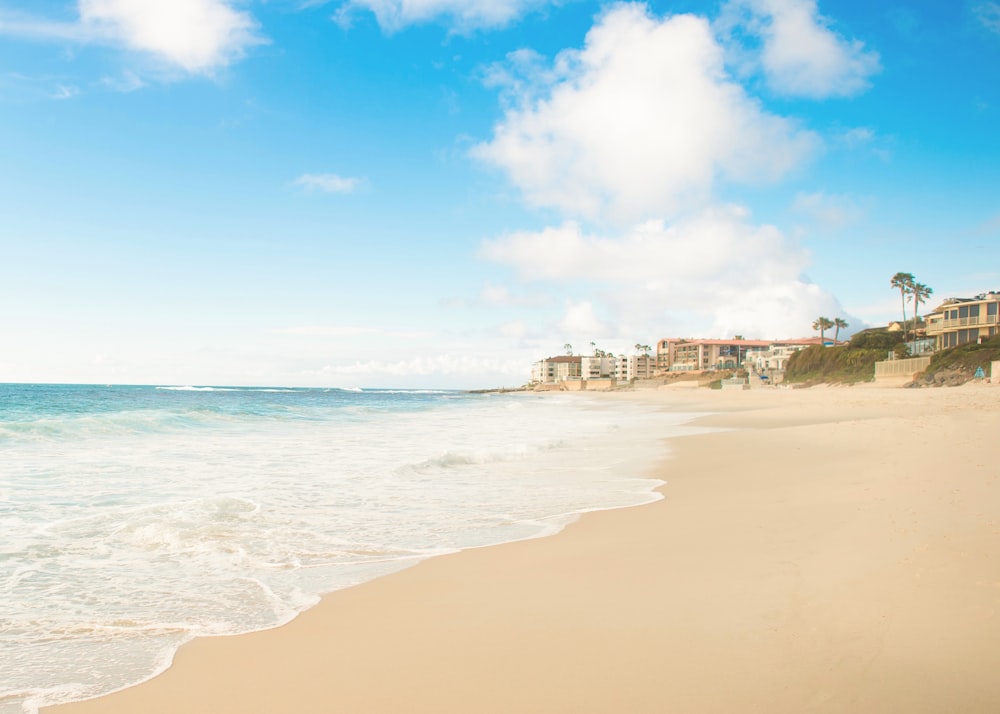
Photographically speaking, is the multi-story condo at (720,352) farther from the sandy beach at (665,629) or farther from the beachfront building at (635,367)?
the sandy beach at (665,629)

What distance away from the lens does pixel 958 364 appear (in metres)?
41.7

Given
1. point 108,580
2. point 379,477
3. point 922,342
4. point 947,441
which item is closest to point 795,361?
point 922,342

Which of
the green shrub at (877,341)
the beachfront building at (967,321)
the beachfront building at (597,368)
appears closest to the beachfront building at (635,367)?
the beachfront building at (597,368)

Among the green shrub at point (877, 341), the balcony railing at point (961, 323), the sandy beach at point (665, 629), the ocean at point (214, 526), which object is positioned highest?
the balcony railing at point (961, 323)

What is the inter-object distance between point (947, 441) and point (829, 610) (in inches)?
378

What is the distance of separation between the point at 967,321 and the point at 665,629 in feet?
208

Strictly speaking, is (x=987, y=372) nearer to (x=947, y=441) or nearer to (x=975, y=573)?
(x=947, y=441)

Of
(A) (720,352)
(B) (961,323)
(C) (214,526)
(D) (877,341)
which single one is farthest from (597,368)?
(C) (214,526)

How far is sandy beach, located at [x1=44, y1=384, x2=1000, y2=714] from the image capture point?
3.04m

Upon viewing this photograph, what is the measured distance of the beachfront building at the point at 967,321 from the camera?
50.2 m

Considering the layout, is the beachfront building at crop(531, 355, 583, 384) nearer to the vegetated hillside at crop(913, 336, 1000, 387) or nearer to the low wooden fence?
the low wooden fence

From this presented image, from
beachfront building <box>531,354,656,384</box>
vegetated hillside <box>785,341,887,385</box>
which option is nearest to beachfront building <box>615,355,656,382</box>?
beachfront building <box>531,354,656,384</box>

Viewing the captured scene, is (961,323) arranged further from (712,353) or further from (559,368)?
(559,368)

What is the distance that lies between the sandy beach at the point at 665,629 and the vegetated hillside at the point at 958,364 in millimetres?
40652
